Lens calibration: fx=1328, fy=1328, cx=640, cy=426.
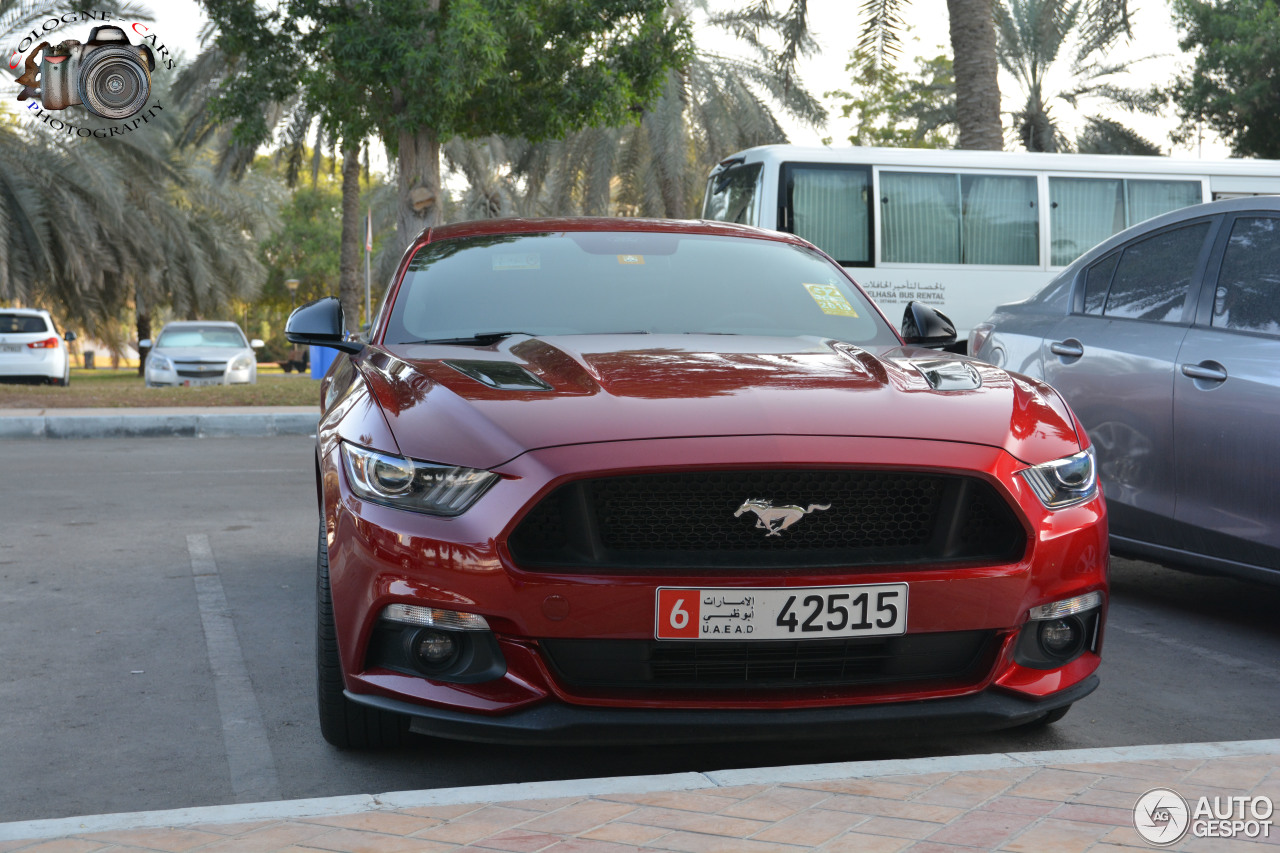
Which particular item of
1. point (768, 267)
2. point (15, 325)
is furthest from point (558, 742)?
point (15, 325)

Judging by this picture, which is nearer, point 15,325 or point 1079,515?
point 1079,515

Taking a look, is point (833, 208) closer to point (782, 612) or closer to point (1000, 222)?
point (1000, 222)

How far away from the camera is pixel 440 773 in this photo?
130 inches

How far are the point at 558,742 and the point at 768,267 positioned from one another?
227cm

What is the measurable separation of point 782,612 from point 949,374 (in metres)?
1.06

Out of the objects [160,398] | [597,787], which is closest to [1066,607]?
[597,787]

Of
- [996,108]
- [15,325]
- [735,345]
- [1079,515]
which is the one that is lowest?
[15,325]

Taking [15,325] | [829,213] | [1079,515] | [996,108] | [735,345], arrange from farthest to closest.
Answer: [15,325], [996,108], [829,213], [735,345], [1079,515]

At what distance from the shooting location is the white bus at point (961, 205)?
15.2m

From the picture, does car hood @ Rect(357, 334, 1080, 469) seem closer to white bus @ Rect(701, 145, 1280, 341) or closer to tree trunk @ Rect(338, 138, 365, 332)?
white bus @ Rect(701, 145, 1280, 341)

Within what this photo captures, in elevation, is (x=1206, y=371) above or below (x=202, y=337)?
above

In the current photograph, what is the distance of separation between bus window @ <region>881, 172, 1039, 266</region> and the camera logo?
12.4 metres

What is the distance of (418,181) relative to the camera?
1698 cm

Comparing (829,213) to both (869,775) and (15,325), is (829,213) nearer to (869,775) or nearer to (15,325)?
(869,775)
